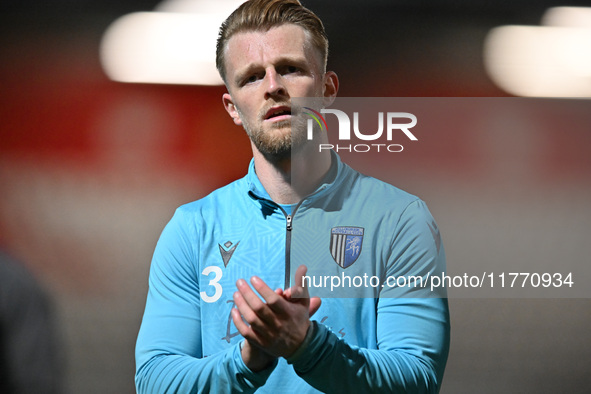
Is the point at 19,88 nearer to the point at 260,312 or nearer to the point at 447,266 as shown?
the point at 260,312

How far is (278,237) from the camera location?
1474 mm

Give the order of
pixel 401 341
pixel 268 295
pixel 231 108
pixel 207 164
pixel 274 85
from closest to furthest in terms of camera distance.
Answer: pixel 268 295
pixel 401 341
pixel 274 85
pixel 231 108
pixel 207 164

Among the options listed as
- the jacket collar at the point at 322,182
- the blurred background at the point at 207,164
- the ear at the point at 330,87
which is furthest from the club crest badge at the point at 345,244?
the ear at the point at 330,87

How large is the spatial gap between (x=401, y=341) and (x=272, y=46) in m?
0.77

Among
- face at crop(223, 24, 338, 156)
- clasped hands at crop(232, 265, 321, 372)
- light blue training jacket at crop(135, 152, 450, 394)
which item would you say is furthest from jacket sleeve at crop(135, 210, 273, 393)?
face at crop(223, 24, 338, 156)

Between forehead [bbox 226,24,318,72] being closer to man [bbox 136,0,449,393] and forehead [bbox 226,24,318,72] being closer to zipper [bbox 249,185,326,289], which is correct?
man [bbox 136,0,449,393]

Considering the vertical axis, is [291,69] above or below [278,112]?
above

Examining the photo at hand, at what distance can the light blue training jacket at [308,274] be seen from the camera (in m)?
1.33

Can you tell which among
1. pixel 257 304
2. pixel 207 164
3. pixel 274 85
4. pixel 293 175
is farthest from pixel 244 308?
pixel 207 164

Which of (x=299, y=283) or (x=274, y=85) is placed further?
(x=274, y=85)

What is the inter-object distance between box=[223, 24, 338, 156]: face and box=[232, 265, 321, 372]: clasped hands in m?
0.49

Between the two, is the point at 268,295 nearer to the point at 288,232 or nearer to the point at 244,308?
the point at 244,308

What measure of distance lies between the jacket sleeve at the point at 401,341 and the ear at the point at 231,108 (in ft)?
1.60

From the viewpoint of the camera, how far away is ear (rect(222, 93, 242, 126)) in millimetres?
1535
